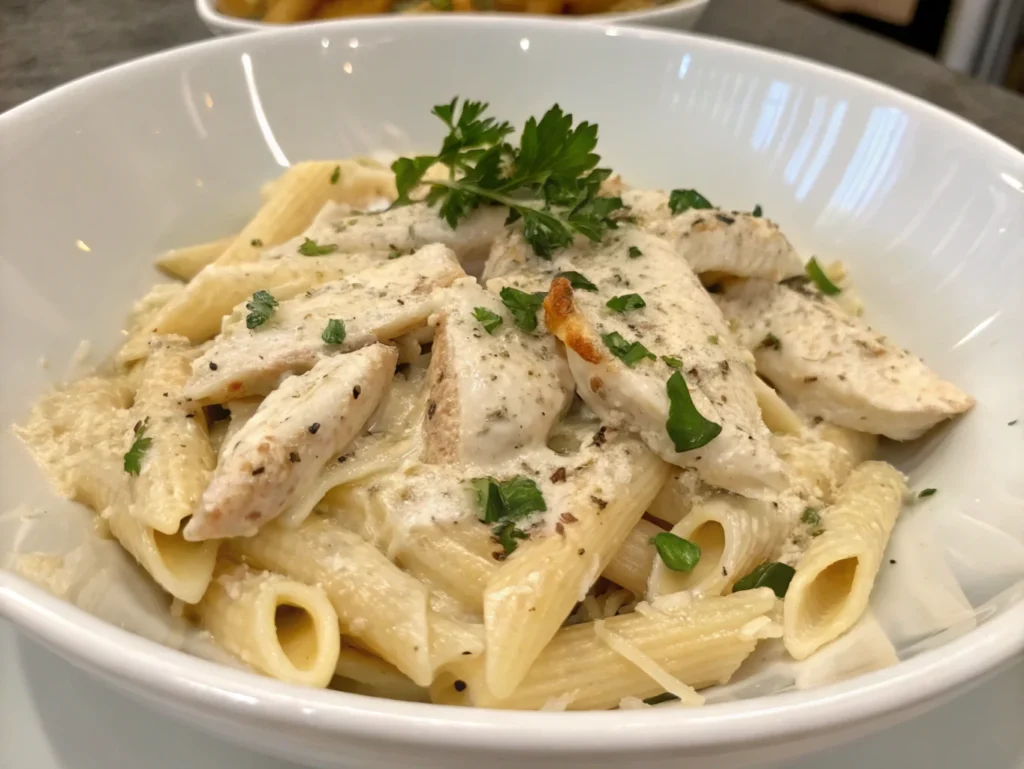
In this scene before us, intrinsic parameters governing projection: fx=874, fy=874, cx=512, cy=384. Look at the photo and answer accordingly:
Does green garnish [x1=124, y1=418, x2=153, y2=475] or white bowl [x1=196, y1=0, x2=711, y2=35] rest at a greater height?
white bowl [x1=196, y1=0, x2=711, y2=35]

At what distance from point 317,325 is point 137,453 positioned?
37 centimetres

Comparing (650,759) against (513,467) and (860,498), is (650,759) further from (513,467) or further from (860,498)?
(860,498)

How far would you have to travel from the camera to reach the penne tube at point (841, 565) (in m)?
1.34

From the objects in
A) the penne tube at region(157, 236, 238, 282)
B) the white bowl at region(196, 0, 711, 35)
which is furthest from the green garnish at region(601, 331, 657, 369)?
the white bowl at region(196, 0, 711, 35)

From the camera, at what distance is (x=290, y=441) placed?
134 centimetres

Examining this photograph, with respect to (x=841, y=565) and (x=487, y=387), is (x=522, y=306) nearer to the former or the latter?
(x=487, y=387)

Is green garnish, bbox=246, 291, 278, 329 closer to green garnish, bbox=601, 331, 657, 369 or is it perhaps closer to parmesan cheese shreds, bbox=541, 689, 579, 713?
green garnish, bbox=601, 331, 657, 369

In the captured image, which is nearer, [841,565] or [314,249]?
[841,565]

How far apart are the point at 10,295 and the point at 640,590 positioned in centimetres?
126

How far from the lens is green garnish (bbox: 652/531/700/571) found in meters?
1.39

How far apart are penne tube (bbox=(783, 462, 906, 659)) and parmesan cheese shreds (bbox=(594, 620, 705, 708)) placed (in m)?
0.18

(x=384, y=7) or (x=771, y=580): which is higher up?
(x=384, y=7)

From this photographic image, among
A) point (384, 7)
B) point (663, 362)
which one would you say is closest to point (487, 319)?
point (663, 362)

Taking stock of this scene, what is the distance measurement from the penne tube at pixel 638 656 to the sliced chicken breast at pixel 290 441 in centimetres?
38
